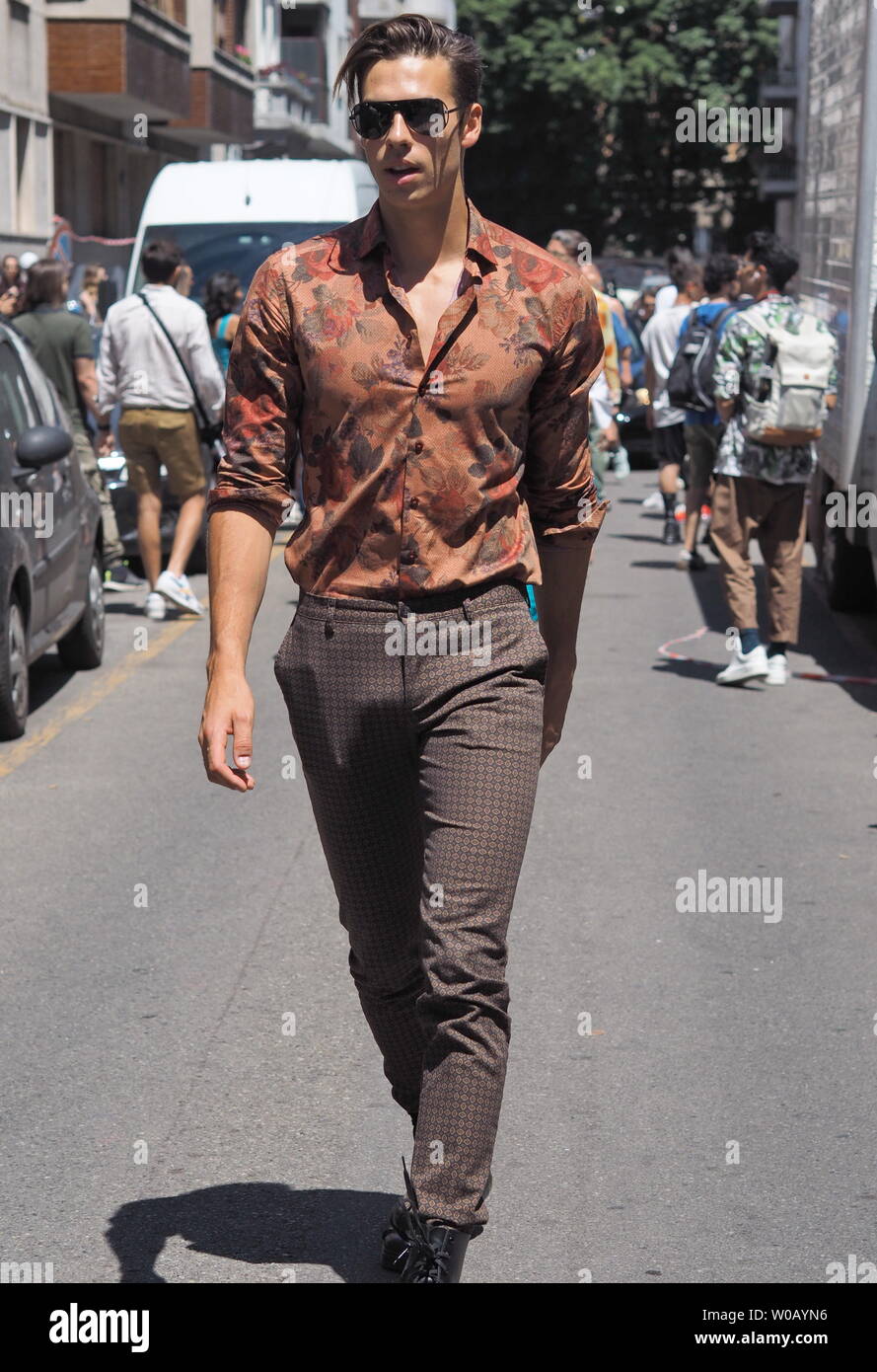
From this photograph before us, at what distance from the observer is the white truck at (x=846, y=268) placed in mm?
10867

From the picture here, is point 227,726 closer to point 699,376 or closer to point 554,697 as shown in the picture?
point 554,697

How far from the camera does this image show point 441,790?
3.63 meters

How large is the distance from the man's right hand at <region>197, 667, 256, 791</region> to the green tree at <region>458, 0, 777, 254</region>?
51005 millimetres

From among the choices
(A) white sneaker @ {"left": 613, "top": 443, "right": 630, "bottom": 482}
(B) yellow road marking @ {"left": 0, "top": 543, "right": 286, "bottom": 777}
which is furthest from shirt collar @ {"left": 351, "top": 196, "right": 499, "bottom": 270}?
(A) white sneaker @ {"left": 613, "top": 443, "right": 630, "bottom": 482}

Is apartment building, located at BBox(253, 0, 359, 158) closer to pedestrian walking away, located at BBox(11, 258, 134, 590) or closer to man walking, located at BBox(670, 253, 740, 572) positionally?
man walking, located at BBox(670, 253, 740, 572)

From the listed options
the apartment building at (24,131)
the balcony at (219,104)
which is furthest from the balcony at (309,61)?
the apartment building at (24,131)

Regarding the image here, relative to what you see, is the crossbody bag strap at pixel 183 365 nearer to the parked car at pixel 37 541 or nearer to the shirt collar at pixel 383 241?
the parked car at pixel 37 541

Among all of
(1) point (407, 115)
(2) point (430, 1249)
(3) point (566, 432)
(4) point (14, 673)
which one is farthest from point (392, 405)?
(4) point (14, 673)

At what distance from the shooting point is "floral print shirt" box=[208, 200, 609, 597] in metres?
3.63

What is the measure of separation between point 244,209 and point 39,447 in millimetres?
9175

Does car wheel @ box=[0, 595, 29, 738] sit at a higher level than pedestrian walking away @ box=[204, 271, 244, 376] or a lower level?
lower

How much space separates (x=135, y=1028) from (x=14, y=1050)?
298 mm

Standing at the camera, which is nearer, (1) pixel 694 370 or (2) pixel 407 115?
(2) pixel 407 115

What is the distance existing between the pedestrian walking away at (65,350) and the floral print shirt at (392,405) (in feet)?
29.6
